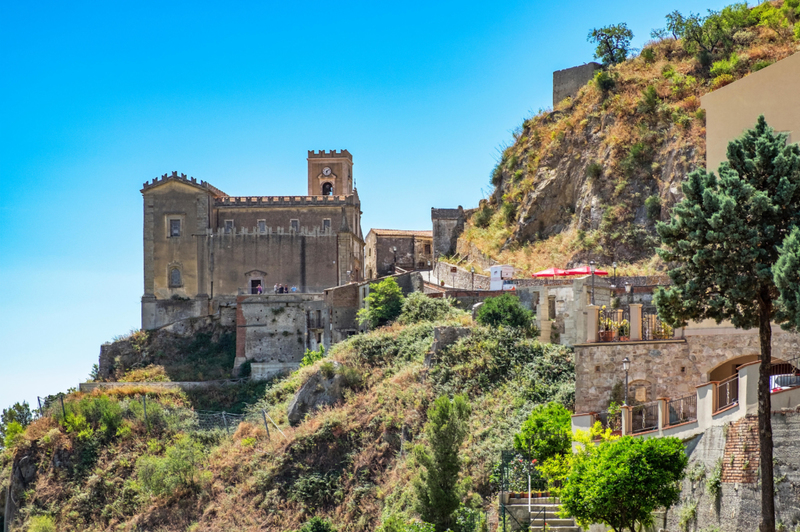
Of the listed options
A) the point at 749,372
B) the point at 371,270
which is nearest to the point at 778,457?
the point at 749,372

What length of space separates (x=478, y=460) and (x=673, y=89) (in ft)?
87.4

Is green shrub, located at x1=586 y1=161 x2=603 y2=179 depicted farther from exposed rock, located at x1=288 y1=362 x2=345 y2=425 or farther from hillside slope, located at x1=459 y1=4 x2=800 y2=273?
exposed rock, located at x1=288 y1=362 x2=345 y2=425

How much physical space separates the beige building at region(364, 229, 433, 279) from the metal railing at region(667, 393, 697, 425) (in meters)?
41.5

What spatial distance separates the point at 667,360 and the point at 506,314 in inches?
386

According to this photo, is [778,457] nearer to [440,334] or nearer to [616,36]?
[440,334]

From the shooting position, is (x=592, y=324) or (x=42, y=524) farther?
(x=42, y=524)

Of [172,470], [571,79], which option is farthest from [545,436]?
[571,79]

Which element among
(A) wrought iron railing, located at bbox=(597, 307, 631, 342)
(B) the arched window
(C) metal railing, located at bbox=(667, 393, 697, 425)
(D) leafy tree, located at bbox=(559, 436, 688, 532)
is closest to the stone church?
(B) the arched window

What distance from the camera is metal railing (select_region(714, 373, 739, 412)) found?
19094mm

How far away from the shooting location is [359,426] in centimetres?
3431

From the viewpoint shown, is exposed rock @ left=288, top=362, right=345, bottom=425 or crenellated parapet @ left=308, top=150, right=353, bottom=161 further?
crenellated parapet @ left=308, top=150, right=353, bottom=161

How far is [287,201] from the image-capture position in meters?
56.2

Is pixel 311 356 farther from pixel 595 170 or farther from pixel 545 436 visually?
pixel 545 436

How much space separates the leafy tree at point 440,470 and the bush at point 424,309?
46.6 ft
